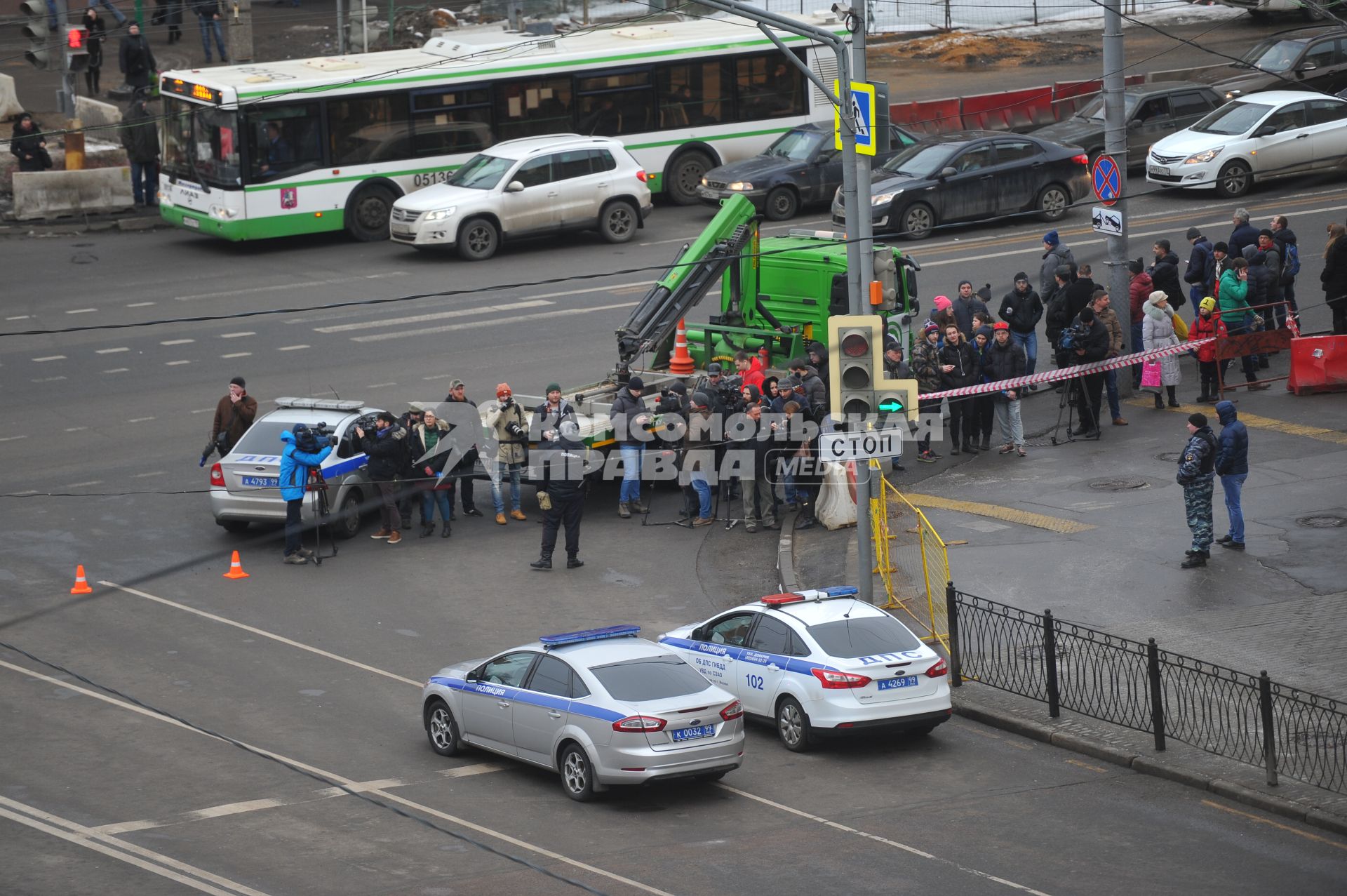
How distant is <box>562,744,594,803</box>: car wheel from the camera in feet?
45.1

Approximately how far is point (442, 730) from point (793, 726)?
3.05 m

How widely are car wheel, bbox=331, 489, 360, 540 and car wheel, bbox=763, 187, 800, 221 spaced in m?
14.6

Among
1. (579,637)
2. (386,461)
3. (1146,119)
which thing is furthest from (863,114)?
(1146,119)

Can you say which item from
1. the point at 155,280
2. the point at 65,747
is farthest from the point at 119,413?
the point at 65,747

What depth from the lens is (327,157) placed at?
107 ft

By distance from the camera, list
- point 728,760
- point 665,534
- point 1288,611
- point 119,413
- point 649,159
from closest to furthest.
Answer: point 728,760 → point 1288,611 → point 665,534 → point 119,413 → point 649,159

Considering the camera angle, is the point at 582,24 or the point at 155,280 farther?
the point at 582,24

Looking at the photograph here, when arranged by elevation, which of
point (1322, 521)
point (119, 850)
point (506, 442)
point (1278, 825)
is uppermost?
point (506, 442)

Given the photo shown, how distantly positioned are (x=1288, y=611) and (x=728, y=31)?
2254 centimetres

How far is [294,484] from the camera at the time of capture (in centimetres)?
1992

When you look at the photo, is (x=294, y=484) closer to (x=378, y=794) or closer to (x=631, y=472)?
(x=631, y=472)

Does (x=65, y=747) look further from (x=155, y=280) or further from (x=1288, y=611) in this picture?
(x=155, y=280)

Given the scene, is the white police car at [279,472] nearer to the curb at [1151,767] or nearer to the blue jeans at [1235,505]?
the curb at [1151,767]

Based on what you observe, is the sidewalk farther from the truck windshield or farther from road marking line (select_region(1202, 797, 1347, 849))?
the truck windshield
